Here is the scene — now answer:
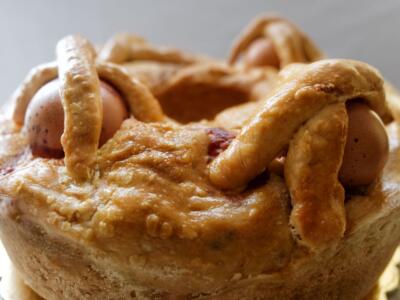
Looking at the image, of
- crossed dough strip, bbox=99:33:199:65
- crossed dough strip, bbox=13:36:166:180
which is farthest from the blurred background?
crossed dough strip, bbox=13:36:166:180

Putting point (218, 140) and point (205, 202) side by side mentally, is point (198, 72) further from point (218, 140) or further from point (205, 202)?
point (205, 202)

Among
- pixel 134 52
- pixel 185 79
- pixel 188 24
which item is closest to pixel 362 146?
pixel 185 79

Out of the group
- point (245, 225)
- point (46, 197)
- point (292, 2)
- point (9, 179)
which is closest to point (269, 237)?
point (245, 225)

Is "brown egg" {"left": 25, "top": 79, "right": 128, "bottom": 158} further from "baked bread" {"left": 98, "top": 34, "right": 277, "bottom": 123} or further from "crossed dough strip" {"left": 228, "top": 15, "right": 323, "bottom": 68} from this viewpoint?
"crossed dough strip" {"left": 228, "top": 15, "right": 323, "bottom": 68}

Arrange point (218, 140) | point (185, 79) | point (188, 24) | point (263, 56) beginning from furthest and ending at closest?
point (188, 24) → point (263, 56) → point (185, 79) → point (218, 140)

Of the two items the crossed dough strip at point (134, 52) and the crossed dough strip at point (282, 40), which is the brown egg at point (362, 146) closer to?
the crossed dough strip at point (282, 40)

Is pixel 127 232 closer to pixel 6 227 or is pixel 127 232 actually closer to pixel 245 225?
pixel 245 225
